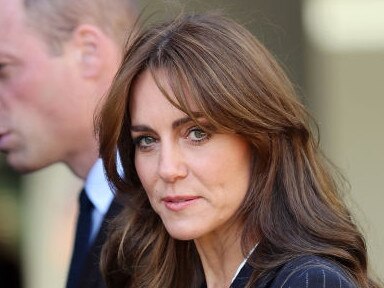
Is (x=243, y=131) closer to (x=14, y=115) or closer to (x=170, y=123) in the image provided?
(x=170, y=123)

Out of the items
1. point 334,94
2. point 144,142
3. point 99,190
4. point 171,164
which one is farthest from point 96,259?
point 334,94

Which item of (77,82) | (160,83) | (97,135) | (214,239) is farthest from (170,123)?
(77,82)

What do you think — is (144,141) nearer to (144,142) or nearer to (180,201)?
(144,142)

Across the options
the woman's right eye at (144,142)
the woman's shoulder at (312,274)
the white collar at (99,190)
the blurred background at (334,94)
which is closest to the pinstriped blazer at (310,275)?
the woman's shoulder at (312,274)

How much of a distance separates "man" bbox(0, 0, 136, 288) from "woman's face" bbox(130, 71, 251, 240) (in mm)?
869

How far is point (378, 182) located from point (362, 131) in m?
0.29

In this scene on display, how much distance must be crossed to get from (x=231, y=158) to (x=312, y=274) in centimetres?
35

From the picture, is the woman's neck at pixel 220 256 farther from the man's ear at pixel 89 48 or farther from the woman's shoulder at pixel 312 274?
the man's ear at pixel 89 48

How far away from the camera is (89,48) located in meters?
3.88

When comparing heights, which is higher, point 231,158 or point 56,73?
point 56,73

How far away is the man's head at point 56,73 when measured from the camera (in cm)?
386

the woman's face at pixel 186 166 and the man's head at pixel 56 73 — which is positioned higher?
the man's head at pixel 56 73

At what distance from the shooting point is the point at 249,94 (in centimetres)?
290

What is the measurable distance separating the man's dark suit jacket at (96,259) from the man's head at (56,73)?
0.29 m
